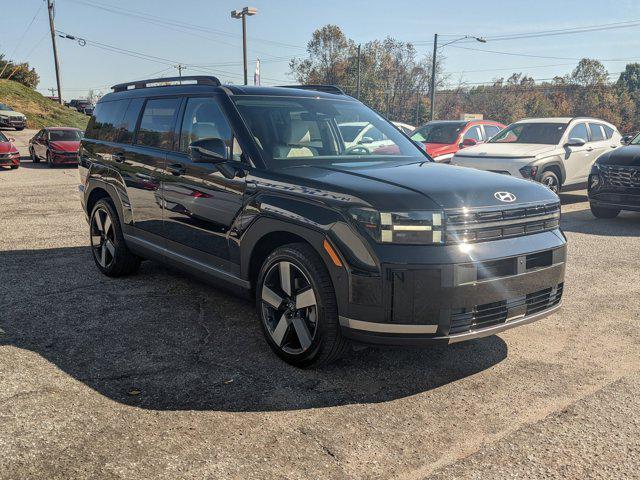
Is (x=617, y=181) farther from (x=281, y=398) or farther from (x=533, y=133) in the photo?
(x=281, y=398)

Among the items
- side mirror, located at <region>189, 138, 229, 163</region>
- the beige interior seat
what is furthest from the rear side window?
the beige interior seat

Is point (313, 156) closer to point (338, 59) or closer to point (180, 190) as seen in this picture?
point (180, 190)

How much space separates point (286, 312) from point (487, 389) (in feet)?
4.58

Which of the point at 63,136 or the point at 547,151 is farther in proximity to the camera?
the point at 63,136

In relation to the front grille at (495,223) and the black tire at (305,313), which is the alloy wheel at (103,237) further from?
the front grille at (495,223)

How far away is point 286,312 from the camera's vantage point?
Answer: 4.05 meters

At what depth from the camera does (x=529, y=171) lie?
11.5 metres

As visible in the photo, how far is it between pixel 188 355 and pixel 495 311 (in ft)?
7.09

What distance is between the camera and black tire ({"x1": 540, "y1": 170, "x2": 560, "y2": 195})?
11.8m

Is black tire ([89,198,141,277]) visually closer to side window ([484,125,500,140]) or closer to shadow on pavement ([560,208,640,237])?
shadow on pavement ([560,208,640,237])

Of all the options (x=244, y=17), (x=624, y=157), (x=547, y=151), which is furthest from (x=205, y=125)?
(x=244, y=17)

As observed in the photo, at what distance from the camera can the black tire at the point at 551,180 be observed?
11.8 meters

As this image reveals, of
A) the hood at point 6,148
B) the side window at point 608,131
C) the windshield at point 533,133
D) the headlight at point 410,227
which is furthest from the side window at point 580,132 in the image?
the hood at point 6,148

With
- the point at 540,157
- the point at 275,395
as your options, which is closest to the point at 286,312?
the point at 275,395
